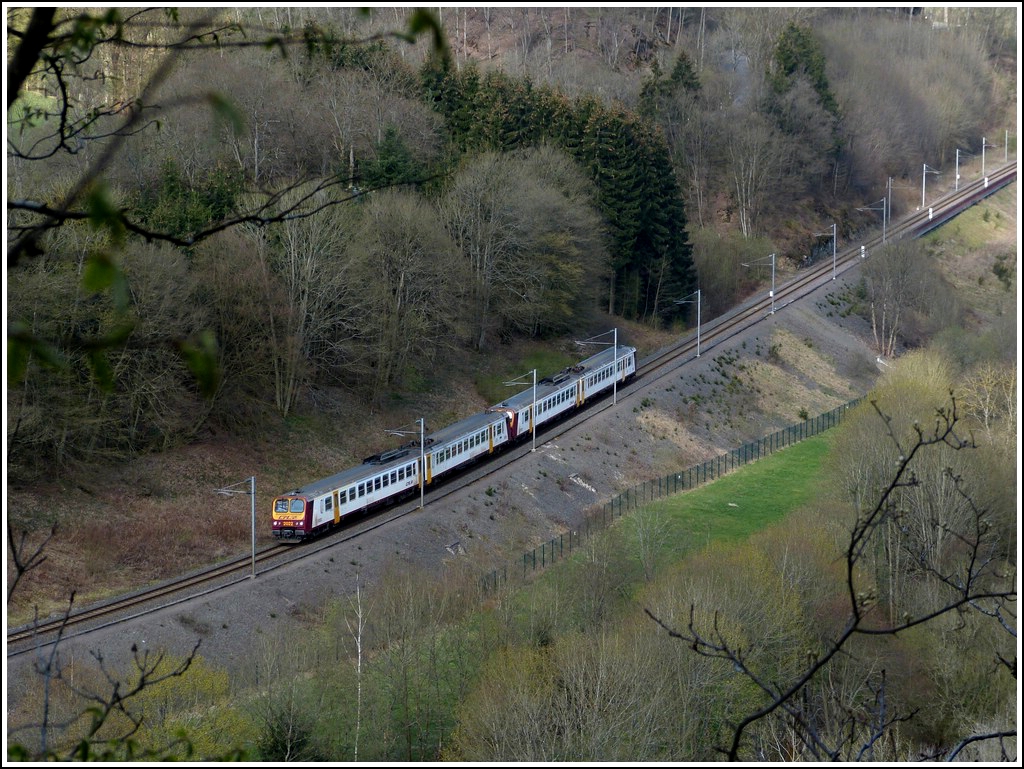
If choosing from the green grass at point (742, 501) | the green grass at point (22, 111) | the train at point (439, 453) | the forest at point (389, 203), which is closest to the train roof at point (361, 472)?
the train at point (439, 453)

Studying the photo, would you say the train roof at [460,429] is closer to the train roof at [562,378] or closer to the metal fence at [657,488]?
the train roof at [562,378]

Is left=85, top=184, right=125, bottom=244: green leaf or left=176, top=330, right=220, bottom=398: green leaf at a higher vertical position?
left=85, top=184, right=125, bottom=244: green leaf

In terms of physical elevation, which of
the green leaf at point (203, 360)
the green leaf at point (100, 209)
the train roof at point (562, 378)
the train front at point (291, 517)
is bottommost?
the green leaf at point (203, 360)

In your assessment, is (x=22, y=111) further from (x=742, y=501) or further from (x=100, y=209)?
(x=742, y=501)

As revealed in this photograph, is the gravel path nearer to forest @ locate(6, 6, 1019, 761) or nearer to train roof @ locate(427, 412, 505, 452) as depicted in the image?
train roof @ locate(427, 412, 505, 452)

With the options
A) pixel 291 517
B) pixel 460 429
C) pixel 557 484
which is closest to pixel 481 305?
pixel 460 429

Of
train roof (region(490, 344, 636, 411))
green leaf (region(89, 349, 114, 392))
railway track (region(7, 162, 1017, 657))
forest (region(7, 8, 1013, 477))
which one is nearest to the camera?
green leaf (region(89, 349, 114, 392))

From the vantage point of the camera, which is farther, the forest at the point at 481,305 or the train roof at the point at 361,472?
the train roof at the point at 361,472

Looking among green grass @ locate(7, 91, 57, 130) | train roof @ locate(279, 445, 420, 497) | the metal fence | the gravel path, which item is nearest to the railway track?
the gravel path
